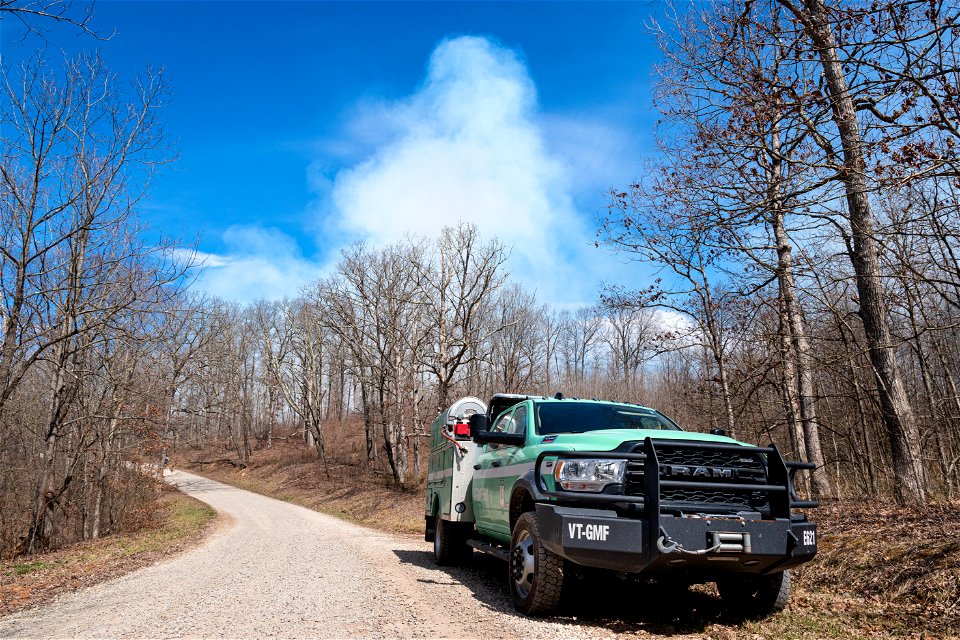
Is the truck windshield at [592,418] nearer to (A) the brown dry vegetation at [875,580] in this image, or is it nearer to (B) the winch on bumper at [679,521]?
(B) the winch on bumper at [679,521]

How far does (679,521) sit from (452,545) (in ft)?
17.6

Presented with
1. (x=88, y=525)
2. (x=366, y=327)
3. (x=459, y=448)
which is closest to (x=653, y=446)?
(x=459, y=448)

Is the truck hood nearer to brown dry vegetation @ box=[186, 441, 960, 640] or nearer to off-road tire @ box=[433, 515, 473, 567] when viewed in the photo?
brown dry vegetation @ box=[186, 441, 960, 640]

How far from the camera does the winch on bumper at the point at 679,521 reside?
482cm

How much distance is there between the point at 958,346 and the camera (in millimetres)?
20000

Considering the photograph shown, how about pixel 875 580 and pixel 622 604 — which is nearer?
pixel 875 580

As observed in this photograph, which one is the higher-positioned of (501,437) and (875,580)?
(501,437)

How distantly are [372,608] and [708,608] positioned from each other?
3.40 m

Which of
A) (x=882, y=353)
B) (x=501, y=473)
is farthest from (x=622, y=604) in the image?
(x=882, y=353)

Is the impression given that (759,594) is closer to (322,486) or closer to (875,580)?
(875,580)

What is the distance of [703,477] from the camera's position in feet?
17.1

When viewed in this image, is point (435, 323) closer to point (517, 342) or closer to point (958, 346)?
point (517, 342)

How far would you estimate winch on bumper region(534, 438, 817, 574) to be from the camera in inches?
190

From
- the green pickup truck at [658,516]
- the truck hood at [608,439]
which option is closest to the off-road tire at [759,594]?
the green pickup truck at [658,516]
